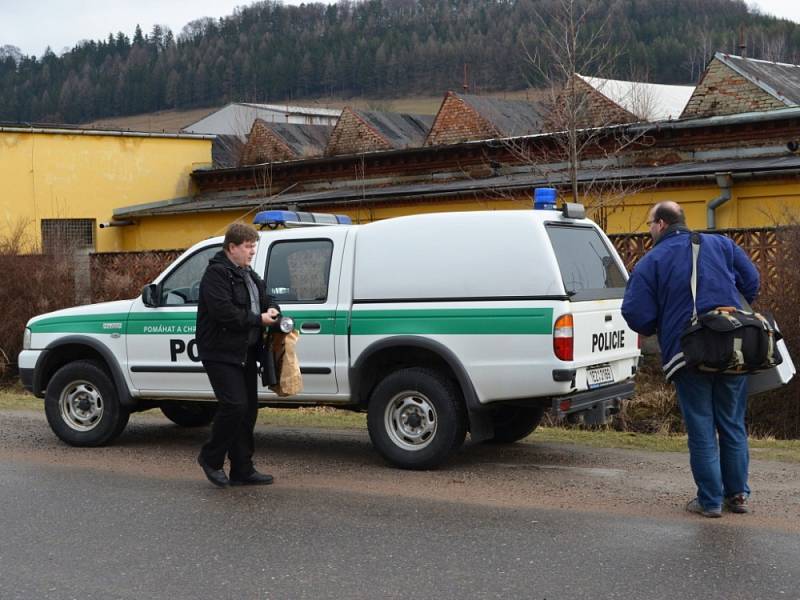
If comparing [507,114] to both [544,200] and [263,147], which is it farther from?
[544,200]

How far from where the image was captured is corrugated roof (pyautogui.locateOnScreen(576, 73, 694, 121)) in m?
33.4

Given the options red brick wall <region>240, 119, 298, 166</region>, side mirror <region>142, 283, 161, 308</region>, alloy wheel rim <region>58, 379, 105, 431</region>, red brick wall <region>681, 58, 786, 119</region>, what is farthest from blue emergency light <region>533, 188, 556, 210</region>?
red brick wall <region>240, 119, 298, 166</region>

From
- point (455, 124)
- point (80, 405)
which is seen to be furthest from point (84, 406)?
point (455, 124)

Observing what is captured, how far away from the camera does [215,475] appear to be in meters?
8.18

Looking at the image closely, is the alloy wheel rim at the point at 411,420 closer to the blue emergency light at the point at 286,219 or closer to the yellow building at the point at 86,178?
the blue emergency light at the point at 286,219

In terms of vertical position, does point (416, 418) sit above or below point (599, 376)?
below

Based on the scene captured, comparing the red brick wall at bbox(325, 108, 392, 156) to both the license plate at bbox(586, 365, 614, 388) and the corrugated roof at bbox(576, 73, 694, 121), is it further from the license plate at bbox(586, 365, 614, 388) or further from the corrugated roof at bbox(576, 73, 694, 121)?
the license plate at bbox(586, 365, 614, 388)

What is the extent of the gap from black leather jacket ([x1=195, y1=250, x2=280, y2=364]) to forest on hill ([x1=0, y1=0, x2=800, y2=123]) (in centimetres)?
9249

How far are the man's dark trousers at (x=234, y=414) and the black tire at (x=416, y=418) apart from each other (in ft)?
3.53

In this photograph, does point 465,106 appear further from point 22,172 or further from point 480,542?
point 480,542

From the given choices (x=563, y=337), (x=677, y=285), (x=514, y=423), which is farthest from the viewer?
(x=514, y=423)

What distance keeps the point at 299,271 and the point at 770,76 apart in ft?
78.6

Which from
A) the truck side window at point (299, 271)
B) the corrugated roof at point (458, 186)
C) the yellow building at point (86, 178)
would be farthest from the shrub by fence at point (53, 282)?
the truck side window at point (299, 271)

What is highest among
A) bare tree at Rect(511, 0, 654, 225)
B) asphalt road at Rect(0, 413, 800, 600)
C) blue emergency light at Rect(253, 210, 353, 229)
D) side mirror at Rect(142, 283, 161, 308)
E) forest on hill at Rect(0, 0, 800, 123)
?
forest on hill at Rect(0, 0, 800, 123)
